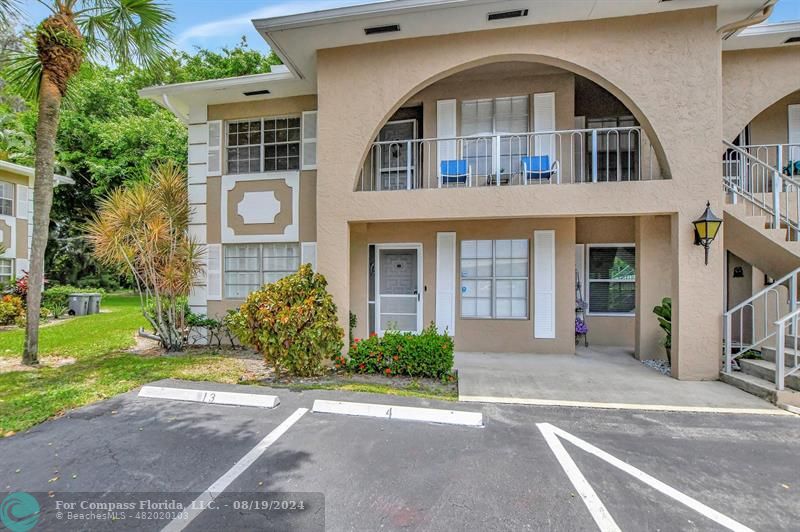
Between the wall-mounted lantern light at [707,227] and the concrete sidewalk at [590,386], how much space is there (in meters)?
2.28

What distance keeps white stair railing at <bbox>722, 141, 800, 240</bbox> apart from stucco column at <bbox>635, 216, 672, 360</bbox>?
129 centimetres

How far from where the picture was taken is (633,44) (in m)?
5.92

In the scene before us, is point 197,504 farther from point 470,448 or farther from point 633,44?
point 633,44

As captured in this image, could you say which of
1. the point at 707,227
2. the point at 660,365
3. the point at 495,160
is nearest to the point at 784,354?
the point at 660,365

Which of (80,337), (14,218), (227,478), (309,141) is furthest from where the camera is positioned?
(14,218)

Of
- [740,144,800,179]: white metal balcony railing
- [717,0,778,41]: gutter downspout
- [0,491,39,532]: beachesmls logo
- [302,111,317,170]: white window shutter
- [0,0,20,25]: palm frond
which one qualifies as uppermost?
[0,0,20,25]: palm frond

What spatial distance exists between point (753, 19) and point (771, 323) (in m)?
5.69

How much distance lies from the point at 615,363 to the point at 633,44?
578 centimetres

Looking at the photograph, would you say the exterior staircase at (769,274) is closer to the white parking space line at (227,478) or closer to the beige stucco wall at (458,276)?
the beige stucco wall at (458,276)

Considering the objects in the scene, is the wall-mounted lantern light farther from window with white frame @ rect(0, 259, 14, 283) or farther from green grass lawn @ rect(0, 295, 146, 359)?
window with white frame @ rect(0, 259, 14, 283)

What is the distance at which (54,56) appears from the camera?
6.55 m

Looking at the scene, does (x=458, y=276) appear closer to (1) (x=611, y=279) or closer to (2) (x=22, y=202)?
(1) (x=611, y=279)

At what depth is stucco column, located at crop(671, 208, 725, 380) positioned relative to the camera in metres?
5.73

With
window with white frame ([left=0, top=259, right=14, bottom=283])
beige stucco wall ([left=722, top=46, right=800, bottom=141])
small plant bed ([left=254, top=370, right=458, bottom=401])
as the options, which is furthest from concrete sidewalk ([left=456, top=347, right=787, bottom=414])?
window with white frame ([left=0, top=259, right=14, bottom=283])
